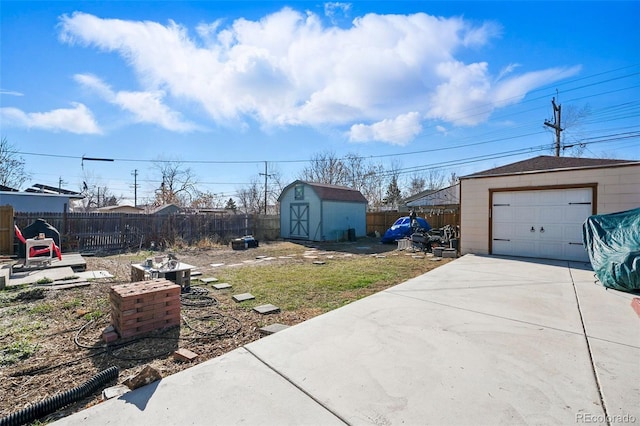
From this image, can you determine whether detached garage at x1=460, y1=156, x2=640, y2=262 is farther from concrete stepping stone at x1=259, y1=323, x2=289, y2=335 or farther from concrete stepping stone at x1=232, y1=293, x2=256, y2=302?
concrete stepping stone at x1=259, y1=323, x2=289, y2=335

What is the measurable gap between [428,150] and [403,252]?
46.0 ft

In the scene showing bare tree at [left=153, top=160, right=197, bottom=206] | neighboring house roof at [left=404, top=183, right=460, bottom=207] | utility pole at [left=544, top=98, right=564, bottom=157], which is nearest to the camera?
utility pole at [left=544, top=98, right=564, bottom=157]

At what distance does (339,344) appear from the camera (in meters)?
2.74

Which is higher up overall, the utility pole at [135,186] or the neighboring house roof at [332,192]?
the utility pole at [135,186]

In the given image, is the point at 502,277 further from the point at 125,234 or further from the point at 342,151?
the point at 342,151

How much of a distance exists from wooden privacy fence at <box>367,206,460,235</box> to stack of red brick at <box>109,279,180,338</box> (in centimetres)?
1390

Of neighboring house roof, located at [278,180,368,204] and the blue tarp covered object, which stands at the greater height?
neighboring house roof, located at [278,180,368,204]

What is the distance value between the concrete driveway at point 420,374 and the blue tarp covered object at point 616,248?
1.03 meters

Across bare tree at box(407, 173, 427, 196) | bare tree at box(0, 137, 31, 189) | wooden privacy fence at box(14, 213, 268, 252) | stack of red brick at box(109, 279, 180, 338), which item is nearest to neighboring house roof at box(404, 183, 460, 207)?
bare tree at box(407, 173, 427, 196)

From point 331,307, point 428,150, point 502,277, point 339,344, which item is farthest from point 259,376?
point 428,150

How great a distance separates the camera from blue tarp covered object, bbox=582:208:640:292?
4.40 m

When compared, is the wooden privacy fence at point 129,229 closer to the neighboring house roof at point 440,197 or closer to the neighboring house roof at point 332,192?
the neighboring house roof at point 332,192

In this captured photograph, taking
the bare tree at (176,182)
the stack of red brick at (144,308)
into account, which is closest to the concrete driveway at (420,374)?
the stack of red brick at (144,308)

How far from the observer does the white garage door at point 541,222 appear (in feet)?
24.0
